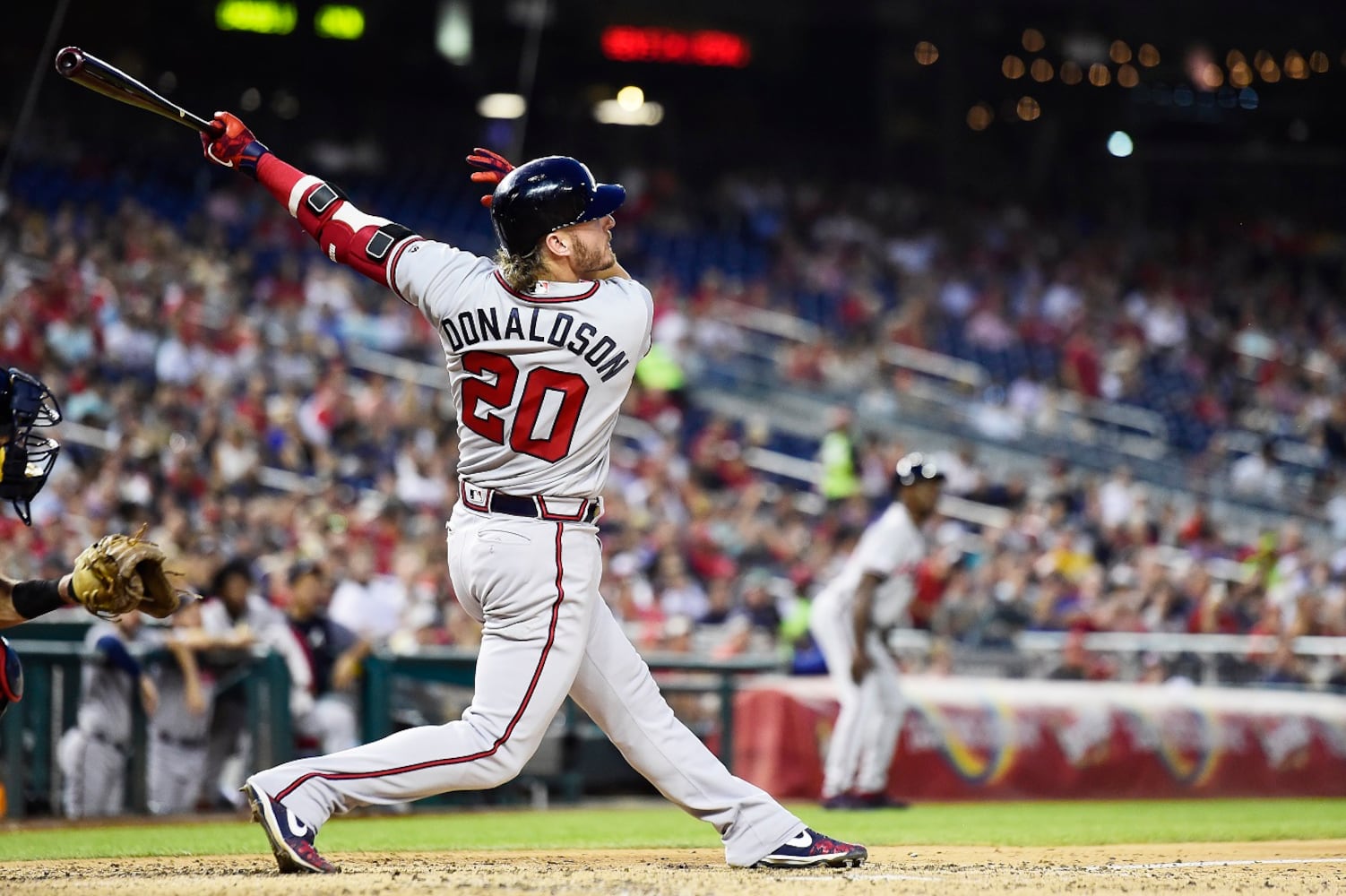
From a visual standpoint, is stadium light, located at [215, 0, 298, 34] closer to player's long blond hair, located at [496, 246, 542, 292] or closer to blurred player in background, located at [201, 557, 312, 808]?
blurred player in background, located at [201, 557, 312, 808]

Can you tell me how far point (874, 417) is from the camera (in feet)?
60.8

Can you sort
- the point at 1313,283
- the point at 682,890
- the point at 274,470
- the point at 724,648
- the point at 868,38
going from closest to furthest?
the point at 682,890
the point at 724,648
the point at 274,470
the point at 1313,283
the point at 868,38

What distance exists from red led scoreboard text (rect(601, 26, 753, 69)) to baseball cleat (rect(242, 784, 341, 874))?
64.6ft

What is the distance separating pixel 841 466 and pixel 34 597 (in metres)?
12.1

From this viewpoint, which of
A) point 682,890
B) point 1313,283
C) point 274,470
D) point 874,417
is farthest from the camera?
point 1313,283

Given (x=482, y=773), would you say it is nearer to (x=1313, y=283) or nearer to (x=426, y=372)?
(x=426, y=372)

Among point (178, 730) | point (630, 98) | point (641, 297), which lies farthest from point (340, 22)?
point (641, 297)

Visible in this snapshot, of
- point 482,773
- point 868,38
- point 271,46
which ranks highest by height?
point 868,38

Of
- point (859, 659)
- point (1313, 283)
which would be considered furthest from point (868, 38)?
point (859, 659)

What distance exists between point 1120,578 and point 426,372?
6.52 m

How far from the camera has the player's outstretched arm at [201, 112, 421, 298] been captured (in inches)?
188

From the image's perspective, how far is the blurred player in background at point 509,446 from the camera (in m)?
4.69

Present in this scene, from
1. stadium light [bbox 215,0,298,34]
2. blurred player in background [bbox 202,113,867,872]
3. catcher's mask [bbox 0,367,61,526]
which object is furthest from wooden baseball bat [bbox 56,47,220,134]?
stadium light [bbox 215,0,298,34]

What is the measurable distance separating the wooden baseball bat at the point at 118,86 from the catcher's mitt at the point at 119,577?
1183 millimetres
